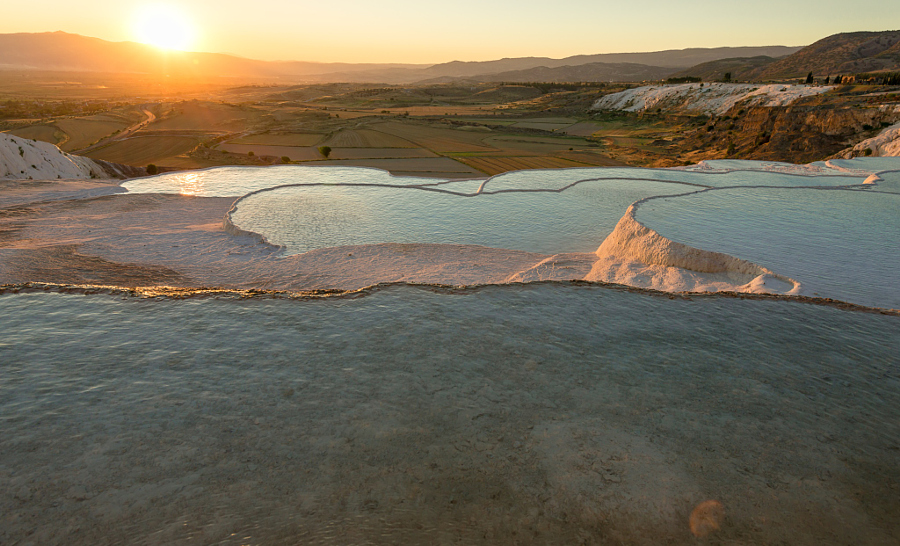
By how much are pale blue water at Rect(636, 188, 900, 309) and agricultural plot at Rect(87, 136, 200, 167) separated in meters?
39.3

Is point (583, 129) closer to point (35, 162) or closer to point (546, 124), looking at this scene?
point (546, 124)

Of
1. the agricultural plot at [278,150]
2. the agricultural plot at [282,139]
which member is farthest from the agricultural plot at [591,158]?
the agricultural plot at [282,139]

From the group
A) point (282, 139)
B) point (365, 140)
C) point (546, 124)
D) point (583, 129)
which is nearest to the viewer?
→ point (365, 140)

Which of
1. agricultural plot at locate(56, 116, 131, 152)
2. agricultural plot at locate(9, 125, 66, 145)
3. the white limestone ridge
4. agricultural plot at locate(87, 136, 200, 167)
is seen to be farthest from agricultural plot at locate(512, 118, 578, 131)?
the white limestone ridge

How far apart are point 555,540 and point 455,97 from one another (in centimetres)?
11763

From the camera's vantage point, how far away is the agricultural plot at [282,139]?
145 ft

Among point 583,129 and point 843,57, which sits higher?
point 843,57

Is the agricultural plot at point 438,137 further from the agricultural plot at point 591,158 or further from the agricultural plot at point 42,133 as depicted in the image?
the agricultural plot at point 42,133

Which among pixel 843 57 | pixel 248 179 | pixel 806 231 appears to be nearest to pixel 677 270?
pixel 806 231

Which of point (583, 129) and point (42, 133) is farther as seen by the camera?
point (583, 129)

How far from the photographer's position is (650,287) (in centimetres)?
900

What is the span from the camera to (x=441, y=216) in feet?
51.8

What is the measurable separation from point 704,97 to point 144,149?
222 ft

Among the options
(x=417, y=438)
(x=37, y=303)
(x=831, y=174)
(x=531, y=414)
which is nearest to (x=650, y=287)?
(x=531, y=414)
